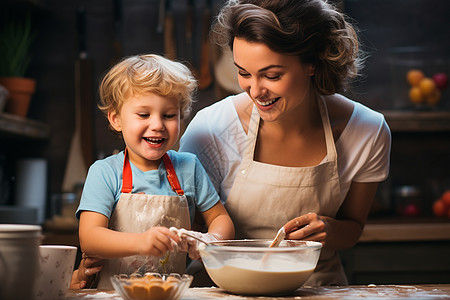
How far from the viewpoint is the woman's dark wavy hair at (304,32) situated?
144 cm

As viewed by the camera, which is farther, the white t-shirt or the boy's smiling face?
the white t-shirt

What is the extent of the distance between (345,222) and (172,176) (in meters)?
0.61

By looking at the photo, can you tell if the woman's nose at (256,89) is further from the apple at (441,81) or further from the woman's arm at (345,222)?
the apple at (441,81)

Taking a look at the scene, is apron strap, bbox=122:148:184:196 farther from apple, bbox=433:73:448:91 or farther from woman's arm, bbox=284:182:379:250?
apple, bbox=433:73:448:91

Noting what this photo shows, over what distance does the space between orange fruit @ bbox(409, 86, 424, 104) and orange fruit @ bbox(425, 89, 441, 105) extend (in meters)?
0.04

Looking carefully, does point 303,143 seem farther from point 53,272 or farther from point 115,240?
point 53,272

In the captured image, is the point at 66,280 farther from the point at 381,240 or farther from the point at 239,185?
the point at 381,240

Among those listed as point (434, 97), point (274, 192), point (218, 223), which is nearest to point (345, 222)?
point (274, 192)

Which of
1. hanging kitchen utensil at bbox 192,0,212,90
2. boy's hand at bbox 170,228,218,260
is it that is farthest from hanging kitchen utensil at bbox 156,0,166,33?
boy's hand at bbox 170,228,218,260

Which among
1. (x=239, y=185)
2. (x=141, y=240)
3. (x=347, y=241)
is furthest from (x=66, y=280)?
(x=347, y=241)

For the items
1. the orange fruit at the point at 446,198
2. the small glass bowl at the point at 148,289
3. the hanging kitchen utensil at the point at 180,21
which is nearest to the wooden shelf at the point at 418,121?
the orange fruit at the point at 446,198

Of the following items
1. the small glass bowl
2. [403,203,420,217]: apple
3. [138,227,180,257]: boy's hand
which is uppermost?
[138,227,180,257]: boy's hand

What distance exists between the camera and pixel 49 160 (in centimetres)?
310

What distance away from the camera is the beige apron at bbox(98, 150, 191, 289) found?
4.28 feet
